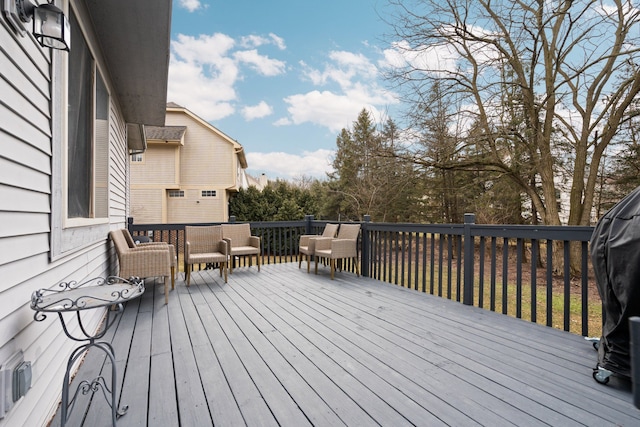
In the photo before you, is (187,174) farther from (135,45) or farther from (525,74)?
(525,74)

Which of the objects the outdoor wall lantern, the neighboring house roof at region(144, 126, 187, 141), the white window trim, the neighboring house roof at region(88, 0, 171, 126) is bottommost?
the white window trim

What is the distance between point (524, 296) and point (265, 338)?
6.19 m

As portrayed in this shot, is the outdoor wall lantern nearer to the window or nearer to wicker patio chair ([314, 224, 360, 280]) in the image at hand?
the window

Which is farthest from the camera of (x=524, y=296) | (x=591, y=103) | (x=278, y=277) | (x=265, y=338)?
(x=591, y=103)

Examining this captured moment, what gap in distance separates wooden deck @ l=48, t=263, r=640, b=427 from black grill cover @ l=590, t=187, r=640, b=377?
19 centimetres

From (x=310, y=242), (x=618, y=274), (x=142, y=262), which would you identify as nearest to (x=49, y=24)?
(x=142, y=262)

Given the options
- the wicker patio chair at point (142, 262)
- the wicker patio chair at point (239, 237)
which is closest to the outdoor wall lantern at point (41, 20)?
the wicker patio chair at point (142, 262)

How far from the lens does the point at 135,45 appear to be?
3400 millimetres

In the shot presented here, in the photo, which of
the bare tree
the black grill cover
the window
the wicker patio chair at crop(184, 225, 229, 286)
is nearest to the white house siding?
the window

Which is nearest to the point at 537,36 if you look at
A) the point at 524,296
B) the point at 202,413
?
the point at 524,296

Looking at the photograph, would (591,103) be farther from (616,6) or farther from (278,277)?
(278,277)

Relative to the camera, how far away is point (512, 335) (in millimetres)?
2783

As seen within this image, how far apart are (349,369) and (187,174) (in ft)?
42.8

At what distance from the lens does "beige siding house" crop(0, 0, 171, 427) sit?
1.38 meters
